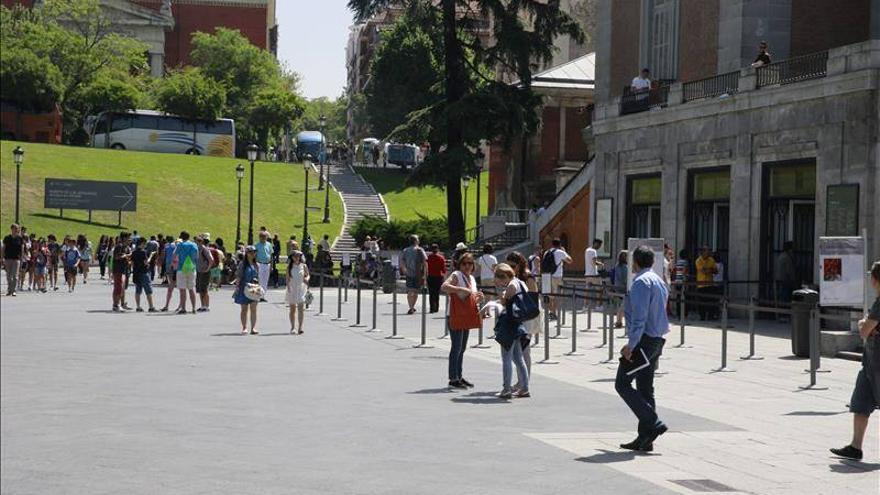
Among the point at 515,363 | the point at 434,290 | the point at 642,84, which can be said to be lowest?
the point at 515,363

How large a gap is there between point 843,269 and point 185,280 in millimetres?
15928

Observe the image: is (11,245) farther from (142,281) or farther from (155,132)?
(155,132)

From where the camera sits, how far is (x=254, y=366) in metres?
18.1

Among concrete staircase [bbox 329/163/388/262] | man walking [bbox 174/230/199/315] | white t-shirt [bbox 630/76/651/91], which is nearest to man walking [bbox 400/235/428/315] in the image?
man walking [bbox 174/230/199/315]

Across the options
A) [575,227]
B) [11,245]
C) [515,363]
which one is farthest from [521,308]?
[575,227]

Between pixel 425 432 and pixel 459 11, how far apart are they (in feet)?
141

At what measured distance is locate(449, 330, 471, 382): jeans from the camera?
16578 mm

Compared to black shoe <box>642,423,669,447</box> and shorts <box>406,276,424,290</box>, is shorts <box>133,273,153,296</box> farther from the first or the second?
black shoe <box>642,423,669,447</box>

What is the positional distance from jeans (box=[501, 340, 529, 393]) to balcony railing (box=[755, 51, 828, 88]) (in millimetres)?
16138

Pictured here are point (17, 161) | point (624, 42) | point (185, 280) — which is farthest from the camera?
point (624, 42)

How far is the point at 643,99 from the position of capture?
3853 centimetres

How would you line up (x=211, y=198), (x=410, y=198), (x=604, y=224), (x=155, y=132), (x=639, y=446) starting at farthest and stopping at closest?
1. (x=410, y=198)
2. (x=211, y=198)
3. (x=155, y=132)
4. (x=604, y=224)
5. (x=639, y=446)

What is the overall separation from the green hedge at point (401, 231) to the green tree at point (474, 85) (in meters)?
5.15

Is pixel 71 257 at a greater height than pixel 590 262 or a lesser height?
lesser
